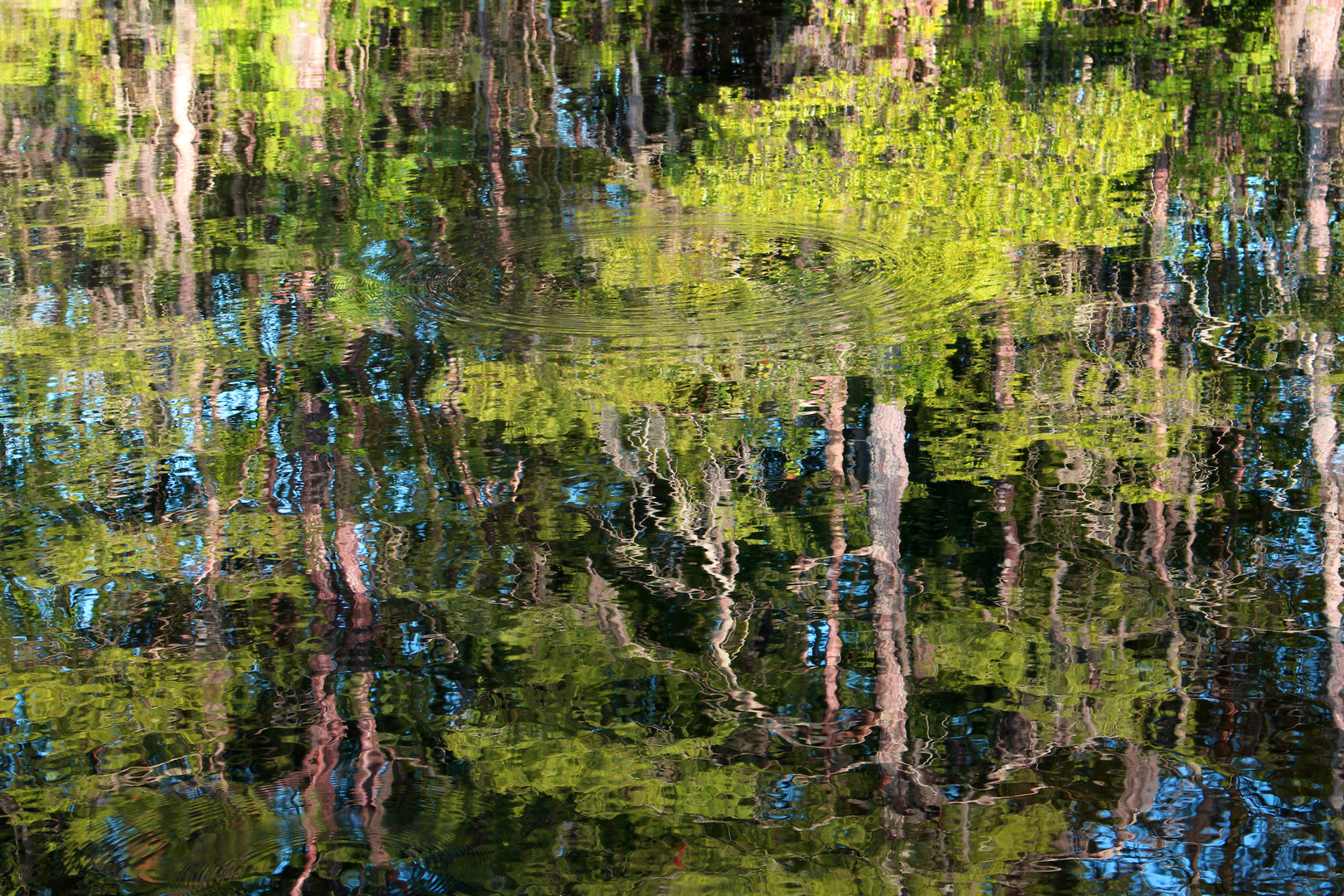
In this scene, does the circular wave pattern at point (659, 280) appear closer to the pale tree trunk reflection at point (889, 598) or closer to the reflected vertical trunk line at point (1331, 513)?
the pale tree trunk reflection at point (889, 598)

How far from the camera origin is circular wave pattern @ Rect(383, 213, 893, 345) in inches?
204

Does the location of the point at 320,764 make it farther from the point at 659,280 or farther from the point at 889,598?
the point at 659,280

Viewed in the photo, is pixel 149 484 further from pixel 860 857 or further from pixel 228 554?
pixel 860 857

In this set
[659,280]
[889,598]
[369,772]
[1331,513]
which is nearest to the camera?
[369,772]

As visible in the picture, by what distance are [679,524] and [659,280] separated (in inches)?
82.1

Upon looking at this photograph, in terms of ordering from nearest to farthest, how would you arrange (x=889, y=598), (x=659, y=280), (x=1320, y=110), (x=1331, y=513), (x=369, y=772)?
(x=369, y=772) < (x=889, y=598) < (x=1331, y=513) < (x=659, y=280) < (x=1320, y=110)

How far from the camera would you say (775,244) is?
6.07 metres

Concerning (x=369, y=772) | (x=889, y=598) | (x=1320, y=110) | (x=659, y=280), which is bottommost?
(x=369, y=772)

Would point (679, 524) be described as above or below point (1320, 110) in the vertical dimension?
below

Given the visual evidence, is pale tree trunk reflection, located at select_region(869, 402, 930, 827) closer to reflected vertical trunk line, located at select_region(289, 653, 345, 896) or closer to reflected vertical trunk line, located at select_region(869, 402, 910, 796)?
reflected vertical trunk line, located at select_region(869, 402, 910, 796)

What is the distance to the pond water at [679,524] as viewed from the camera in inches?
107

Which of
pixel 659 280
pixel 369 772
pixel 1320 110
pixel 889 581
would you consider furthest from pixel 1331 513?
pixel 1320 110

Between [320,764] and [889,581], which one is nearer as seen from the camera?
[320,764]

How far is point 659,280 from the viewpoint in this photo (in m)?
5.66
